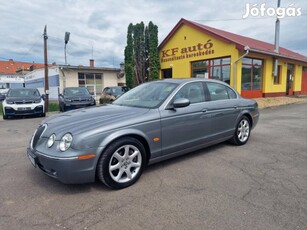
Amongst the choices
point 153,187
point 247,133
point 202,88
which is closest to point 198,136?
point 202,88

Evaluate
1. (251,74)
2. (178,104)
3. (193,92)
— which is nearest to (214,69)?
(251,74)

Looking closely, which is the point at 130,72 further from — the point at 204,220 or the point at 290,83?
the point at 204,220

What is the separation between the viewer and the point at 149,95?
4293 millimetres

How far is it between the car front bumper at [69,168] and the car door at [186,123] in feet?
4.01

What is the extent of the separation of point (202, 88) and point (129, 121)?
1.87m

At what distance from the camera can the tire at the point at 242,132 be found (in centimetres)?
526

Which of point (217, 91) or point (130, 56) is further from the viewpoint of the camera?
point (130, 56)

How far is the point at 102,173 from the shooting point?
310 centimetres

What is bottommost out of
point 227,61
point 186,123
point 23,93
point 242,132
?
point 242,132

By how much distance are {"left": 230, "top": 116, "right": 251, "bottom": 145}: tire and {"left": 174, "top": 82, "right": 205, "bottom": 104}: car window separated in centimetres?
138

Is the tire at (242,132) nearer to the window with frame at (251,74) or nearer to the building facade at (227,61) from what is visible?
the building facade at (227,61)

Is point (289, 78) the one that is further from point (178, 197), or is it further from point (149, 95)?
point (178, 197)

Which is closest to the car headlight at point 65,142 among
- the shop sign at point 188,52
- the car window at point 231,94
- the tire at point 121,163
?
the tire at point 121,163

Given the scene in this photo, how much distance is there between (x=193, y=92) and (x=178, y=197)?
2044 mm
